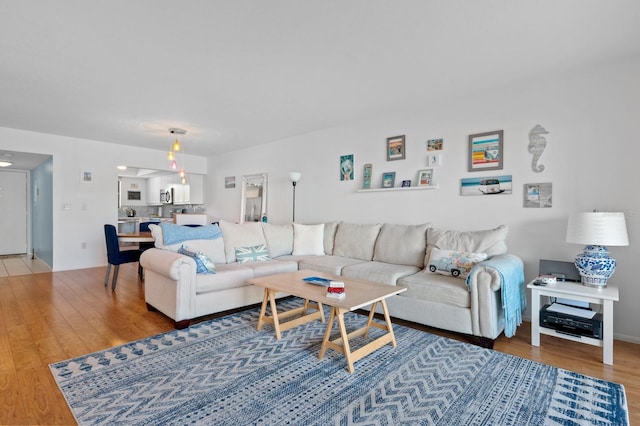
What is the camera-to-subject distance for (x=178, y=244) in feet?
11.4

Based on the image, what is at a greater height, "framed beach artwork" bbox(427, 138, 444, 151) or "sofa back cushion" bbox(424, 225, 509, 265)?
"framed beach artwork" bbox(427, 138, 444, 151)

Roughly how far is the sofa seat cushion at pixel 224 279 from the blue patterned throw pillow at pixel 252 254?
330mm

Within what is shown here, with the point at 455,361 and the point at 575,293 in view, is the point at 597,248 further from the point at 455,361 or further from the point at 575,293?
the point at 455,361

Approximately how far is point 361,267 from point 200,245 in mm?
1777

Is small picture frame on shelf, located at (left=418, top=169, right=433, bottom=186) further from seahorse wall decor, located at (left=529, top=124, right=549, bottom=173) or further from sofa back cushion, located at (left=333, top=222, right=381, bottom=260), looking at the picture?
seahorse wall decor, located at (left=529, top=124, right=549, bottom=173)

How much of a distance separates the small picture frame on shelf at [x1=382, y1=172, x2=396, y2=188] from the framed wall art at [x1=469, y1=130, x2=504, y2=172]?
0.95m

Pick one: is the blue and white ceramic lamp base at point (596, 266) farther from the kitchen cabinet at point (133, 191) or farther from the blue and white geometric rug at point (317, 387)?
the kitchen cabinet at point (133, 191)

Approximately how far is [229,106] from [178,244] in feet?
5.70

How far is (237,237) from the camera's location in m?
3.97

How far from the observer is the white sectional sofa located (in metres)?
2.64

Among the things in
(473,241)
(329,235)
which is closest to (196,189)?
(329,235)

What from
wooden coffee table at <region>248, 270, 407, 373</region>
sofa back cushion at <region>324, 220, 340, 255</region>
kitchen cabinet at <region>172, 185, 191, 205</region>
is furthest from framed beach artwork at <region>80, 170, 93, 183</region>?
wooden coffee table at <region>248, 270, 407, 373</region>

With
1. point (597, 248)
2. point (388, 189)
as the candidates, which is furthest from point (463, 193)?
point (597, 248)

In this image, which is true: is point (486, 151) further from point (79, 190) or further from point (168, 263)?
point (79, 190)
